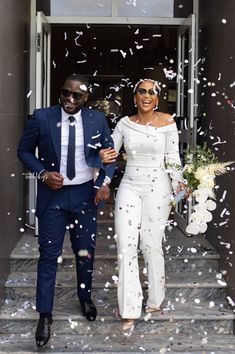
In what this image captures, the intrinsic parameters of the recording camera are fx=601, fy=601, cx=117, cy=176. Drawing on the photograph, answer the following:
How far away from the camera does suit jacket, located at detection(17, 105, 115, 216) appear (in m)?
3.87

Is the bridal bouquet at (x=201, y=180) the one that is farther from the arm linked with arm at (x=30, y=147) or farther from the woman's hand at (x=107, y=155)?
the arm linked with arm at (x=30, y=147)

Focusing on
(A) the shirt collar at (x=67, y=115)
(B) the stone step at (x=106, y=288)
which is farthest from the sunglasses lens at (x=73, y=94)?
(B) the stone step at (x=106, y=288)

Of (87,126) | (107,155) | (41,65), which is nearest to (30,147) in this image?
(87,126)

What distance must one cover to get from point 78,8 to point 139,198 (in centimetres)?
292

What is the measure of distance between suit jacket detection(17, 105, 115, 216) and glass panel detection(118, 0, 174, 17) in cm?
264

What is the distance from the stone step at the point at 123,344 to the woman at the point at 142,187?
0.15 m

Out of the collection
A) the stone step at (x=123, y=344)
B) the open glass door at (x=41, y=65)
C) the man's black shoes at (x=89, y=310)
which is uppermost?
the open glass door at (x=41, y=65)

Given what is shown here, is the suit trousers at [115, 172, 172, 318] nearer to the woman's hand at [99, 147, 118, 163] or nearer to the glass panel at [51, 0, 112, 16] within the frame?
the woman's hand at [99, 147, 118, 163]

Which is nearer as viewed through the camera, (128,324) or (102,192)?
(102,192)

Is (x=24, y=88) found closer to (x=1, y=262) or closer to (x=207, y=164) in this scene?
(x=1, y=262)

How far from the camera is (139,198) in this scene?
13.7 ft

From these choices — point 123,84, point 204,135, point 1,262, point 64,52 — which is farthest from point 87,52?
point 1,262

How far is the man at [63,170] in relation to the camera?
12.7 feet

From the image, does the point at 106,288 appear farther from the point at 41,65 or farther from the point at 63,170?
the point at 41,65
